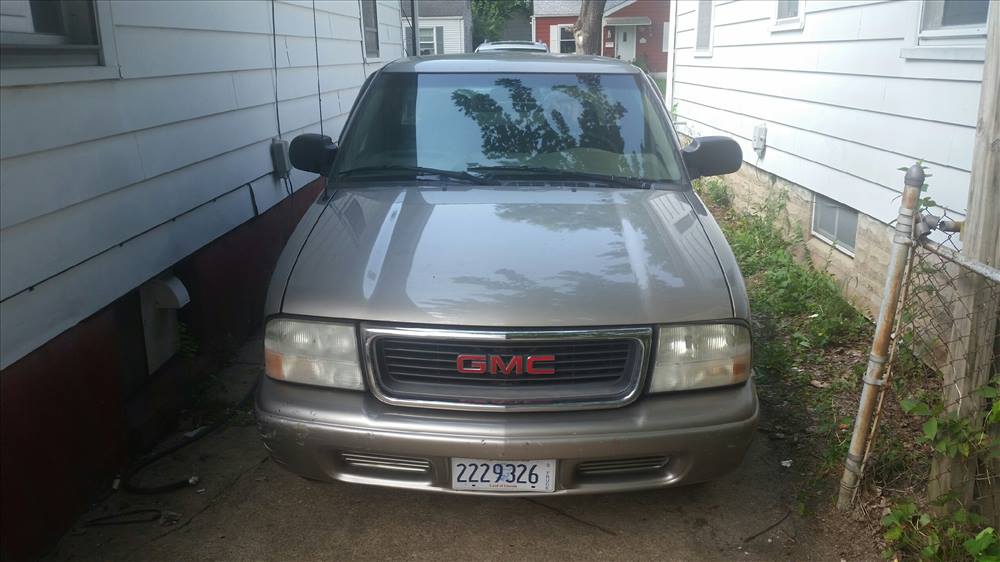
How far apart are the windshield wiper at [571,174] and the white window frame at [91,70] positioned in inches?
68.6

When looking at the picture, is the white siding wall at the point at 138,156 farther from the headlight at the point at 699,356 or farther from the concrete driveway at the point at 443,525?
the headlight at the point at 699,356

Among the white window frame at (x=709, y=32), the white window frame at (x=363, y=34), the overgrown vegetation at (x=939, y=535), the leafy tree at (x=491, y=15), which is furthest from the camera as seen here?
the leafy tree at (x=491, y=15)

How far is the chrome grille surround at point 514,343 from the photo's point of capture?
2.82m

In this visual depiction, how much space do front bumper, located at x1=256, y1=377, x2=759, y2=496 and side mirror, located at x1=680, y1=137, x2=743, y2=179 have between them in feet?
5.39

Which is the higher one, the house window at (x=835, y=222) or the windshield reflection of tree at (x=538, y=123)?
the windshield reflection of tree at (x=538, y=123)

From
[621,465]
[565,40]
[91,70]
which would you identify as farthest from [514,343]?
[565,40]

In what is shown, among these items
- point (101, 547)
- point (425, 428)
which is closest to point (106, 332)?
point (101, 547)

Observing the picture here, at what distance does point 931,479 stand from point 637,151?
1958mm

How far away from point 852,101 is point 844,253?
1.07 m

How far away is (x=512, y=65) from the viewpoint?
445cm

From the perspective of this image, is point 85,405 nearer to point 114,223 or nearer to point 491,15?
point 114,223

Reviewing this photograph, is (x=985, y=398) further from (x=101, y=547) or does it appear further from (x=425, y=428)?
(x=101, y=547)

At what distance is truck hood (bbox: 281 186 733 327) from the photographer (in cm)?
287

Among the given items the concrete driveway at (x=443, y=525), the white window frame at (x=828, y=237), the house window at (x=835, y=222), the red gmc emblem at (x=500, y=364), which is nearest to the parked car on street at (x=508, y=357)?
the red gmc emblem at (x=500, y=364)
